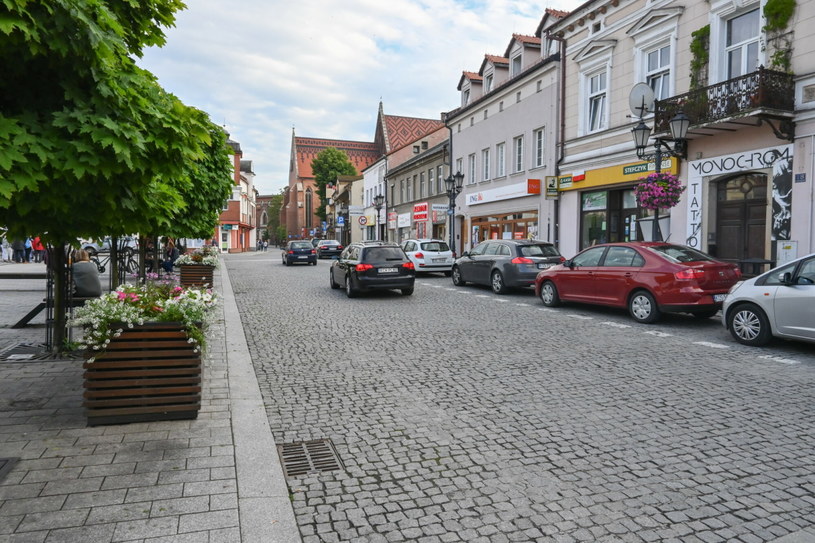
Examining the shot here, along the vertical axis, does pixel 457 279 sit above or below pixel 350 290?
above

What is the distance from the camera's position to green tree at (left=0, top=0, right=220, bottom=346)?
10.4 ft

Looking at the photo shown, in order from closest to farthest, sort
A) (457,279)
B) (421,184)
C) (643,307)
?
(643,307)
(457,279)
(421,184)

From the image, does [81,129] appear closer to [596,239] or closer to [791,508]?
[791,508]

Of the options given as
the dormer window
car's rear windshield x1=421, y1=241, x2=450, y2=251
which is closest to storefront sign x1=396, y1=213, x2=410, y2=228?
the dormer window

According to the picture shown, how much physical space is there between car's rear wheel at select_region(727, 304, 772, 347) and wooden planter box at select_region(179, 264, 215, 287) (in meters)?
12.8

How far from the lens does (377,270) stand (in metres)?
15.3

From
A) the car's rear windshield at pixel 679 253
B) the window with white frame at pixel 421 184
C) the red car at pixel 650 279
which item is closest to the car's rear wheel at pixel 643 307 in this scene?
the red car at pixel 650 279

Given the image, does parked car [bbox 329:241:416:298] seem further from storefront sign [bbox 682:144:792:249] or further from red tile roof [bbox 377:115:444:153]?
red tile roof [bbox 377:115:444:153]

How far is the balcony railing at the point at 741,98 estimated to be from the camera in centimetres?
1346

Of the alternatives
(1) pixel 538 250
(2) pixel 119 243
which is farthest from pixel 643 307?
(2) pixel 119 243

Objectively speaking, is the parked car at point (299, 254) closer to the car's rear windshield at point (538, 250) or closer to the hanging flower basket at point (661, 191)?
the car's rear windshield at point (538, 250)

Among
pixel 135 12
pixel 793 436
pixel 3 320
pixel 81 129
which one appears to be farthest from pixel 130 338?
pixel 3 320

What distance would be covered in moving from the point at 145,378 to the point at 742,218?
15508mm

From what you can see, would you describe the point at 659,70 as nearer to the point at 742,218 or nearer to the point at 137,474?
the point at 742,218
